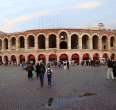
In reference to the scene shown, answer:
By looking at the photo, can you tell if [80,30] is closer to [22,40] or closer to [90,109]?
[22,40]

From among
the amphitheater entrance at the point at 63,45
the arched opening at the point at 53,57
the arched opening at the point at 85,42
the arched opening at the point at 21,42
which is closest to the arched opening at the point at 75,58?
the arched opening at the point at 53,57

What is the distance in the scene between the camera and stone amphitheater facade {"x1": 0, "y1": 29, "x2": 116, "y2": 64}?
7525 cm

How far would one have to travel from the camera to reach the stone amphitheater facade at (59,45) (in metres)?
75.2

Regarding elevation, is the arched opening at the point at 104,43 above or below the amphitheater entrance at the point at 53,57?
above

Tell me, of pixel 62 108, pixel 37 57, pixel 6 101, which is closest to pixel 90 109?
pixel 62 108

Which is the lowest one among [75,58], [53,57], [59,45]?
[75,58]

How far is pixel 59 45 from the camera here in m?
77.6

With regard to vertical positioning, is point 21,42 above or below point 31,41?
below

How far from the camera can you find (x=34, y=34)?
77.8 m

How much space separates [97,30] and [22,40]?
60.3 ft

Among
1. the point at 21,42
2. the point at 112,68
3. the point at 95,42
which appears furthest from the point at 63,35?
the point at 112,68

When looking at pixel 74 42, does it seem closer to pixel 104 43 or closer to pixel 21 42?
pixel 104 43

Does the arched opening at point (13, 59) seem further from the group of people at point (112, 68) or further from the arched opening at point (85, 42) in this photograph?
the group of people at point (112, 68)

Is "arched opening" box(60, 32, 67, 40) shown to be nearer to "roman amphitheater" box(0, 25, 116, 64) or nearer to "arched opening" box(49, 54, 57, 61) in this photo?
"roman amphitheater" box(0, 25, 116, 64)
